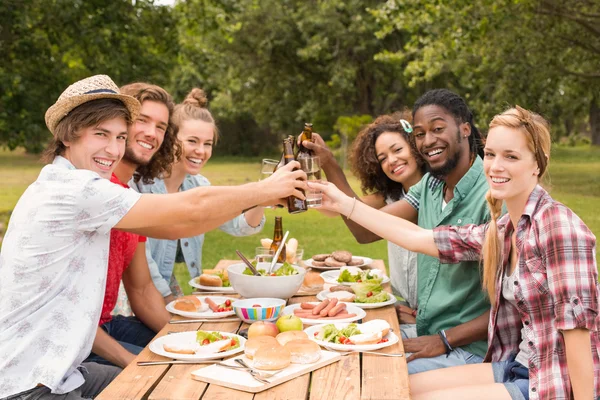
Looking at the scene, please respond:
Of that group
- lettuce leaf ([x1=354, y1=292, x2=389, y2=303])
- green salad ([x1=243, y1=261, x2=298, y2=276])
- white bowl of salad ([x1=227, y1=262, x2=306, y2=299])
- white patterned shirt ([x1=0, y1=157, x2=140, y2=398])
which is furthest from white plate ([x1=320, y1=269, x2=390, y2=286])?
white patterned shirt ([x1=0, y1=157, x2=140, y2=398])

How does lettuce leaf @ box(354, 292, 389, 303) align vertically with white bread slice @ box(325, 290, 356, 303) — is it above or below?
above

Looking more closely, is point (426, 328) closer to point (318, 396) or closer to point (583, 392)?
point (583, 392)

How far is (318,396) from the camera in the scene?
2295mm

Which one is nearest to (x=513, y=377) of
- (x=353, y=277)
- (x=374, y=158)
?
(x=353, y=277)

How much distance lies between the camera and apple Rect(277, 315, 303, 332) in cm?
298

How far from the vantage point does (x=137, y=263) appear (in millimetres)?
3807

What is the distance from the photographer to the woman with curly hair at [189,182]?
4863 millimetres

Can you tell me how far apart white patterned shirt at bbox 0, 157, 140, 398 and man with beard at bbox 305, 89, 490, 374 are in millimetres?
1578

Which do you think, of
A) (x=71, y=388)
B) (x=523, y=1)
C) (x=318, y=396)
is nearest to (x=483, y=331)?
(x=318, y=396)

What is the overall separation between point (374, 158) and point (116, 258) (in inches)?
90.3

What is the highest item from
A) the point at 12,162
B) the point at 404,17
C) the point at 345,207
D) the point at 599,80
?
the point at 404,17

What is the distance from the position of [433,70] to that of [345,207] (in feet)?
46.2

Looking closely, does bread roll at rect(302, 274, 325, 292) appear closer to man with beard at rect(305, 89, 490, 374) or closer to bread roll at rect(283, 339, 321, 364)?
man with beard at rect(305, 89, 490, 374)

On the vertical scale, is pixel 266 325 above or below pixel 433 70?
below
